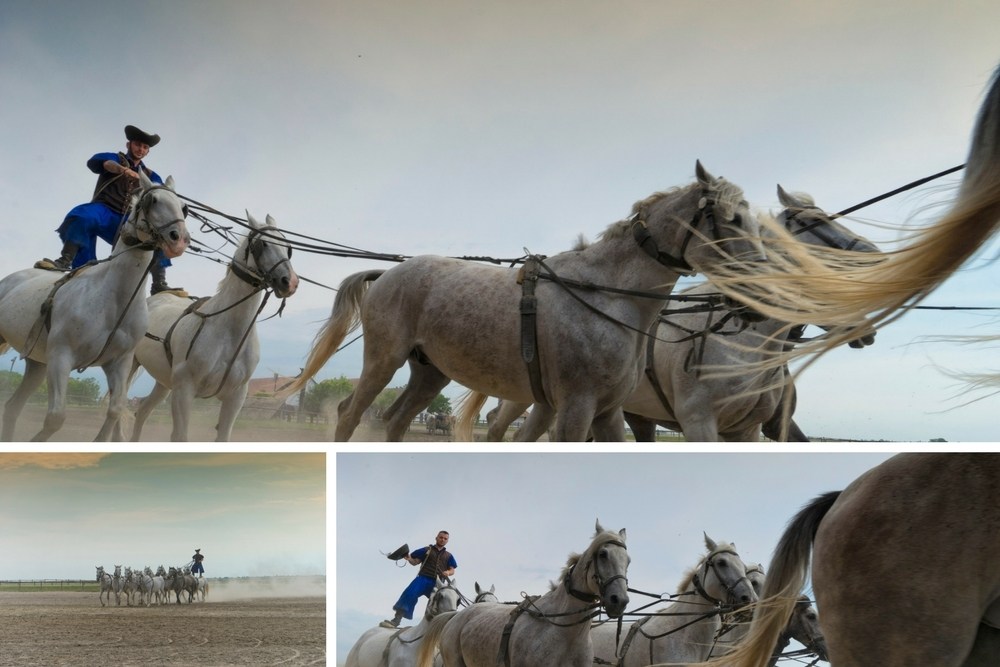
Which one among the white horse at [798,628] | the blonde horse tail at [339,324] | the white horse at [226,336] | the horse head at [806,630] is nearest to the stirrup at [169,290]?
the white horse at [226,336]

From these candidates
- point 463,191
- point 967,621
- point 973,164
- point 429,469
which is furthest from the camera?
point 463,191

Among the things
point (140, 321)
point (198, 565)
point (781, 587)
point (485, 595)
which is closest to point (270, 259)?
point (140, 321)

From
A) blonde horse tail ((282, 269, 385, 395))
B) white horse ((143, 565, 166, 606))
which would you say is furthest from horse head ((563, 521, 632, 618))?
white horse ((143, 565, 166, 606))

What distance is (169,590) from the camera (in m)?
2.42

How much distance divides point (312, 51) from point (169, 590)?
1.50 metres

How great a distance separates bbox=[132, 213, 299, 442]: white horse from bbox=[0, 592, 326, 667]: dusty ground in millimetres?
520

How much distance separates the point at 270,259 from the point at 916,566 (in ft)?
6.07

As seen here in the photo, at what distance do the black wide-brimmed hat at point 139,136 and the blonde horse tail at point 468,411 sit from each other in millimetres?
1129

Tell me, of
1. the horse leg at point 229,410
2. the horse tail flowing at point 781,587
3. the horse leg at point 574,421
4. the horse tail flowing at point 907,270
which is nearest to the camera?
the horse tail flowing at point 907,270

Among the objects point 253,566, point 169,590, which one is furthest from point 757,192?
point 169,590

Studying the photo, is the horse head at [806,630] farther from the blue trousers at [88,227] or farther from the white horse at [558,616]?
the blue trousers at [88,227]

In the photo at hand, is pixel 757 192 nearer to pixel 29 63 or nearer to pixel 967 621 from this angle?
pixel 967 621

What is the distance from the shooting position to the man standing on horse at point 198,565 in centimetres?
242

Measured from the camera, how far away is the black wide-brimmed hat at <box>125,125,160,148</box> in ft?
9.07
